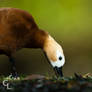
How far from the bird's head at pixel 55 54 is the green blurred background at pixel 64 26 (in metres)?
6.79

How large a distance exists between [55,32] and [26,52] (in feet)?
3.82

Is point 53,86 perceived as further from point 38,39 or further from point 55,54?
point 38,39

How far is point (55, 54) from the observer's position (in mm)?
8547

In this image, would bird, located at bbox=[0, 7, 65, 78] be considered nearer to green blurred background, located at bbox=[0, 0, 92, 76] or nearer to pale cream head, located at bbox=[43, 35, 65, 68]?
pale cream head, located at bbox=[43, 35, 65, 68]

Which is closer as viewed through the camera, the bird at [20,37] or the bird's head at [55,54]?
the bird at [20,37]

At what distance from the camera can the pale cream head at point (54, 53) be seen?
27.9 feet

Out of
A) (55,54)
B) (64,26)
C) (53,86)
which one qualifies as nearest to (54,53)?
(55,54)

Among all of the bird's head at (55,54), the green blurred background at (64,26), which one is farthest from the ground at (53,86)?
the green blurred background at (64,26)

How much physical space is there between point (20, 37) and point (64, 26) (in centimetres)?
862

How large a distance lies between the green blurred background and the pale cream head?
6786mm

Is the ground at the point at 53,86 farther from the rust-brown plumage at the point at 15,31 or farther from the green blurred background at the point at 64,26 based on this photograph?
the green blurred background at the point at 64,26

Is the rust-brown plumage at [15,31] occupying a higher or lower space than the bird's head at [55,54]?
higher

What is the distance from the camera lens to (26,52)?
1630 cm

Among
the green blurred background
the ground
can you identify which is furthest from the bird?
the green blurred background
